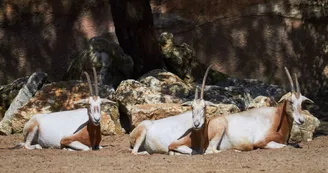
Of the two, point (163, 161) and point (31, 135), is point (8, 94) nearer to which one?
point (31, 135)

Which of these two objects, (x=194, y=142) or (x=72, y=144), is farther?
(x=72, y=144)

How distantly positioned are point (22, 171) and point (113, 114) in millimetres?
4174

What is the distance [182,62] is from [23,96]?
306 centimetres

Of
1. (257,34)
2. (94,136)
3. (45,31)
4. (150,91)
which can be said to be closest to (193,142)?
(94,136)

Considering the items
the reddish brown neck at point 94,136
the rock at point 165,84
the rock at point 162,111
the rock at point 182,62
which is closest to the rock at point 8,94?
the rock at point 165,84

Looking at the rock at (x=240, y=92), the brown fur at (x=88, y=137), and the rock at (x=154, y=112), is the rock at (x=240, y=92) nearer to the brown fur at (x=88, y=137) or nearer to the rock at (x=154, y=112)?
the rock at (x=154, y=112)

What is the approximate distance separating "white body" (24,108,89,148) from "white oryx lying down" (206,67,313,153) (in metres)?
1.97

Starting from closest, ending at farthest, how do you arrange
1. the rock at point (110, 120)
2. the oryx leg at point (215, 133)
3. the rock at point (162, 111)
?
the oryx leg at point (215, 133) → the rock at point (162, 111) → the rock at point (110, 120)

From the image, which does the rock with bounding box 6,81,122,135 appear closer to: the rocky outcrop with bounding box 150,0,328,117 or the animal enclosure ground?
the animal enclosure ground

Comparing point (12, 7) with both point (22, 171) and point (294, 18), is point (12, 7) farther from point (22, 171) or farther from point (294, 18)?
point (22, 171)

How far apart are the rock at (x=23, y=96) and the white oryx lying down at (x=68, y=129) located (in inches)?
59.5

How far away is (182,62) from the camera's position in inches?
562

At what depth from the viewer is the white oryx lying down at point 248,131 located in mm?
9898

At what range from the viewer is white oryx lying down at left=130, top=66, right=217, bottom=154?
10.0 m
